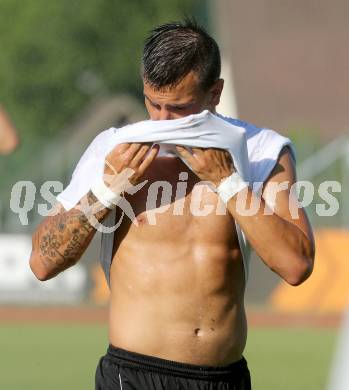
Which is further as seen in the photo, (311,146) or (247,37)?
(247,37)

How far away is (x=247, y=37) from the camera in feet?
155

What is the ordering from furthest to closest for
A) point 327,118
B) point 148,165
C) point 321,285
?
point 327,118, point 321,285, point 148,165

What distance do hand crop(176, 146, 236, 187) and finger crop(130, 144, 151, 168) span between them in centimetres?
12

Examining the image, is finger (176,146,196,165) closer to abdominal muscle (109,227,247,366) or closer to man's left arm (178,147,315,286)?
man's left arm (178,147,315,286)

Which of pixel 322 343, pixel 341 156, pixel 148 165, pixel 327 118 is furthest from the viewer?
pixel 327 118

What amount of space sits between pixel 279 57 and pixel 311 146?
75.1ft

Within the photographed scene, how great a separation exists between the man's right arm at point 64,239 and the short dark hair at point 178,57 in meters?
0.51

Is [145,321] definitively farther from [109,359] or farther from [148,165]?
Answer: [148,165]

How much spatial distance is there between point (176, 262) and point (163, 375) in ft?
1.40

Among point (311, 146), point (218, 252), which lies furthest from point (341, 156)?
point (218, 252)

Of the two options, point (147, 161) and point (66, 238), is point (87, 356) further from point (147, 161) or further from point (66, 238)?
point (147, 161)

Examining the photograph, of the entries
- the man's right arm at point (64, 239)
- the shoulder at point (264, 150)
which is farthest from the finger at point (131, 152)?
the shoulder at point (264, 150)

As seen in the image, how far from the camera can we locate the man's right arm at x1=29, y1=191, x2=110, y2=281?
15.0ft

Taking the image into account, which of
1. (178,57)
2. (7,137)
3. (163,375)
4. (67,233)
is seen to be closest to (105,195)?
(67,233)
